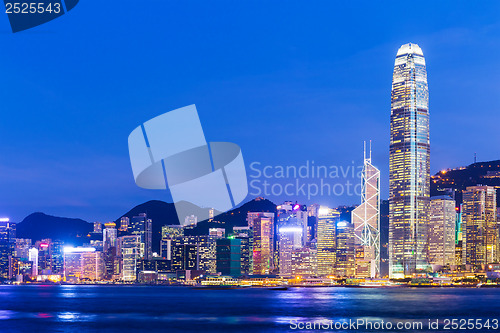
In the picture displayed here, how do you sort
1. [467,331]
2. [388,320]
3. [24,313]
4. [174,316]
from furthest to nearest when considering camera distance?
[24,313] → [174,316] → [388,320] → [467,331]

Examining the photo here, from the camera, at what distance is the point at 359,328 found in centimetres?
8256

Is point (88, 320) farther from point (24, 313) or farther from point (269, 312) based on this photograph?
point (269, 312)

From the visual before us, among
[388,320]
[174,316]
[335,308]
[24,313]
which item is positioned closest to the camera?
[388,320]

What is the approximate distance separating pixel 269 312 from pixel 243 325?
74.1ft

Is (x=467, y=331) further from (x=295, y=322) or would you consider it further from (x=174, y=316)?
(x=174, y=316)

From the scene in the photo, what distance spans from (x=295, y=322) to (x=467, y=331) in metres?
20.7

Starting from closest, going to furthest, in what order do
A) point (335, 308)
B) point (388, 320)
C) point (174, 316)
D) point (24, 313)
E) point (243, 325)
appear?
1. point (243, 325)
2. point (388, 320)
3. point (174, 316)
4. point (24, 313)
5. point (335, 308)

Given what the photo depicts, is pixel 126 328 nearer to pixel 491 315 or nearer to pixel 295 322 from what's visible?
pixel 295 322

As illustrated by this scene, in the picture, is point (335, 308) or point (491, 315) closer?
point (491, 315)

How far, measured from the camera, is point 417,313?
10444 cm

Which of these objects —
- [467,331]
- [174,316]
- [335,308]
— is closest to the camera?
[467,331]

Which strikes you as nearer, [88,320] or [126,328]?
[126,328]

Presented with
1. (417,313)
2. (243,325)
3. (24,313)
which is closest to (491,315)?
(417,313)

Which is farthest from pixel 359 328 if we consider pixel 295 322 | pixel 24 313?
pixel 24 313
